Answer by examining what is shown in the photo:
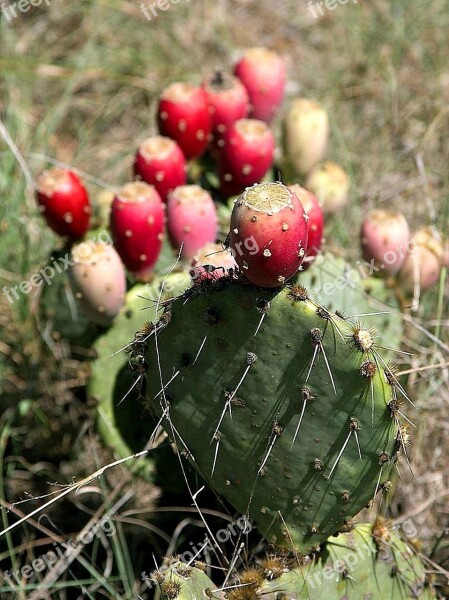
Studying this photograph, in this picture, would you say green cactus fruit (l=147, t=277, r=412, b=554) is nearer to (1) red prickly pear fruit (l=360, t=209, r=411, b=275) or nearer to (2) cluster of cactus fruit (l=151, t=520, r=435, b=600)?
(2) cluster of cactus fruit (l=151, t=520, r=435, b=600)

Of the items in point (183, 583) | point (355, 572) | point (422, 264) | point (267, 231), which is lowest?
point (355, 572)

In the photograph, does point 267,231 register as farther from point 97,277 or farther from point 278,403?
point 97,277

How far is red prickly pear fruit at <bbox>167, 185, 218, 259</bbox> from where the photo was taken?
1.78 metres

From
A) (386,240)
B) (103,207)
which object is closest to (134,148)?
(103,207)

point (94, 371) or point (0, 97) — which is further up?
point (0, 97)

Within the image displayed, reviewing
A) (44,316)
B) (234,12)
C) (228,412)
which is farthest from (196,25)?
(228,412)

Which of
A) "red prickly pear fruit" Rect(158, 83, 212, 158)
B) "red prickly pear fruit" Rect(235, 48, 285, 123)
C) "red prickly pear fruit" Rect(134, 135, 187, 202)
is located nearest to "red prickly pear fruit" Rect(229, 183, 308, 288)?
"red prickly pear fruit" Rect(134, 135, 187, 202)

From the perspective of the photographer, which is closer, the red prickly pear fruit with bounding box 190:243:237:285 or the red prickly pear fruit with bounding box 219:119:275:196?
the red prickly pear fruit with bounding box 190:243:237:285

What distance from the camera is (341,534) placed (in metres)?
1.46

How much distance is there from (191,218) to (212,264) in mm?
382

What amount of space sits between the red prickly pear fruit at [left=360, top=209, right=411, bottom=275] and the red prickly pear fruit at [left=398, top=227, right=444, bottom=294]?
0.02 meters

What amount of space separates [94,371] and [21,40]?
6.10 feet

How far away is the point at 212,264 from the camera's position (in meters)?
1.42

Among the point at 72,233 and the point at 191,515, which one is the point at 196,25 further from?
the point at 191,515
